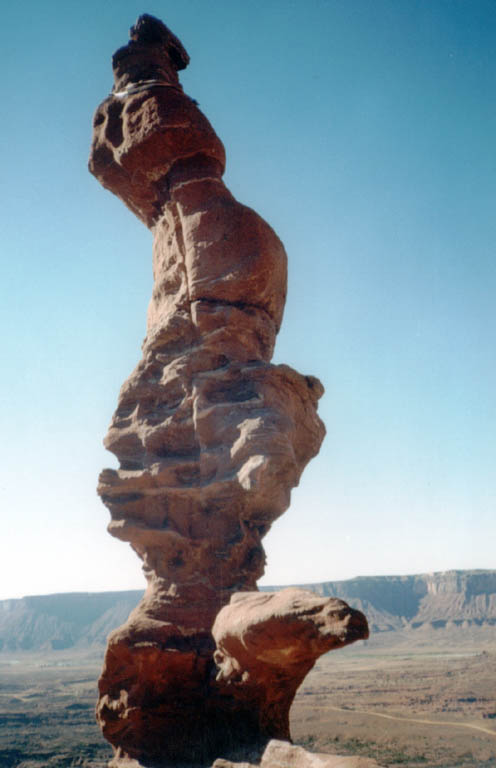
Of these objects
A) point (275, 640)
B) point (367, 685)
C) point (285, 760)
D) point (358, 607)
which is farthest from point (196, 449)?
point (358, 607)

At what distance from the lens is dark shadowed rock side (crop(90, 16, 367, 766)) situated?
7129mm

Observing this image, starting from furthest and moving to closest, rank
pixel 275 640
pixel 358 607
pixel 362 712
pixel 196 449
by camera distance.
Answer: pixel 358 607
pixel 362 712
pixel 196 449
pixel 275 640

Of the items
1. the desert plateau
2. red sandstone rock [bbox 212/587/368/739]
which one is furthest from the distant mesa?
red sandstone rock [bbox 212/587/368/739]

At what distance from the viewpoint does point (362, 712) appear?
105 ft

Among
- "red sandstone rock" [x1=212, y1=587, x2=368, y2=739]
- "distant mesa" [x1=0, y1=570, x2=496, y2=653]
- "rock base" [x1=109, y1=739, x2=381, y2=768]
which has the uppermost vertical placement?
"red sandstone rock" [x1=212, y1=587, x2=368, y2=739]

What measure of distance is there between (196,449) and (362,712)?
96.5 ft

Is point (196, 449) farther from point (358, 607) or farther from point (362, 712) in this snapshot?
point (358, 607)

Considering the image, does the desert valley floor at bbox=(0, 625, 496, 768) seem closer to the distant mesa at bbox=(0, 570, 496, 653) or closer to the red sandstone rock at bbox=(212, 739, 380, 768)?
the red sandstone rock at bbox=(212, 739, 380, 768)

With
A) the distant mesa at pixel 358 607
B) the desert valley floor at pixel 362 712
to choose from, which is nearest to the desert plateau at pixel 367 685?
the desert valley floor at pixel 362 712

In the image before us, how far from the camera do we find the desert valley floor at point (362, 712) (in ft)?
76.5

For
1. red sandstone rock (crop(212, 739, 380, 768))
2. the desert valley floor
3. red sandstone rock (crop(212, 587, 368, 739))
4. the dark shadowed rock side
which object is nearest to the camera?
red sandstone rock (crop(212, 739, 380, 768))

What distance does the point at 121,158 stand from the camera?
10.2m

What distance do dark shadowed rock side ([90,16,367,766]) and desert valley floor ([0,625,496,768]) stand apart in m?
11.3

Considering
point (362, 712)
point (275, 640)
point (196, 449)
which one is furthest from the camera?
point (362, 712)
